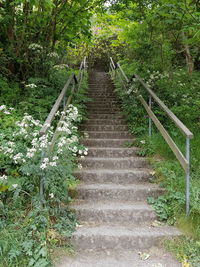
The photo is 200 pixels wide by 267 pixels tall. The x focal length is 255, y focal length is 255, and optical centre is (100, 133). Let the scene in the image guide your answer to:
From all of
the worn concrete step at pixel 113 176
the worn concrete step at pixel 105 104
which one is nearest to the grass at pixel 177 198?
the worn concrete step at pixel 113 176

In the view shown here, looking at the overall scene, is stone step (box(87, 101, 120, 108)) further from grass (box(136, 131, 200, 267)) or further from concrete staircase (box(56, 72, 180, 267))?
grass (box(136, 131, 200, 267))

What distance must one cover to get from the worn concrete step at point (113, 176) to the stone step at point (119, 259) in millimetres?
1264

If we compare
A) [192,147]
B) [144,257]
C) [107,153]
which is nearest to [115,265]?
[144,257]

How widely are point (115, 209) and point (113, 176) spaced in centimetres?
76

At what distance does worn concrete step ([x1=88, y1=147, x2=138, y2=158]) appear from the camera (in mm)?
4832

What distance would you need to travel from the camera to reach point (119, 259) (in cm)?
287

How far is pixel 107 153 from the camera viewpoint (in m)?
4.85

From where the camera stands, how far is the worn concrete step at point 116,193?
3787mm

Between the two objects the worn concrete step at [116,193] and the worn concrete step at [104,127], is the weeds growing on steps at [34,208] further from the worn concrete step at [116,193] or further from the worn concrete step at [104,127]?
the worn concrete step at [104,127]

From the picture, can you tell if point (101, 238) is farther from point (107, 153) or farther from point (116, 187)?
point (107, 153)

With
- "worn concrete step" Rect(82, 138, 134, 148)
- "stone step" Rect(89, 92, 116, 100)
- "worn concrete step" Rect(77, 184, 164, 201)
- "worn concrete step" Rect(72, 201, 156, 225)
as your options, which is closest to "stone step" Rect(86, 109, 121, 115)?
"stone step" Rect(89, 92, 116, 100)

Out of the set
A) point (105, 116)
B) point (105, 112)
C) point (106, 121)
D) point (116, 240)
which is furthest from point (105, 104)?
point (116, 240)

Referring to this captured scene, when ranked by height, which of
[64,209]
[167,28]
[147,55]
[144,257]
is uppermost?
[167,28]

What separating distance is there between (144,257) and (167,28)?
5459 mm
